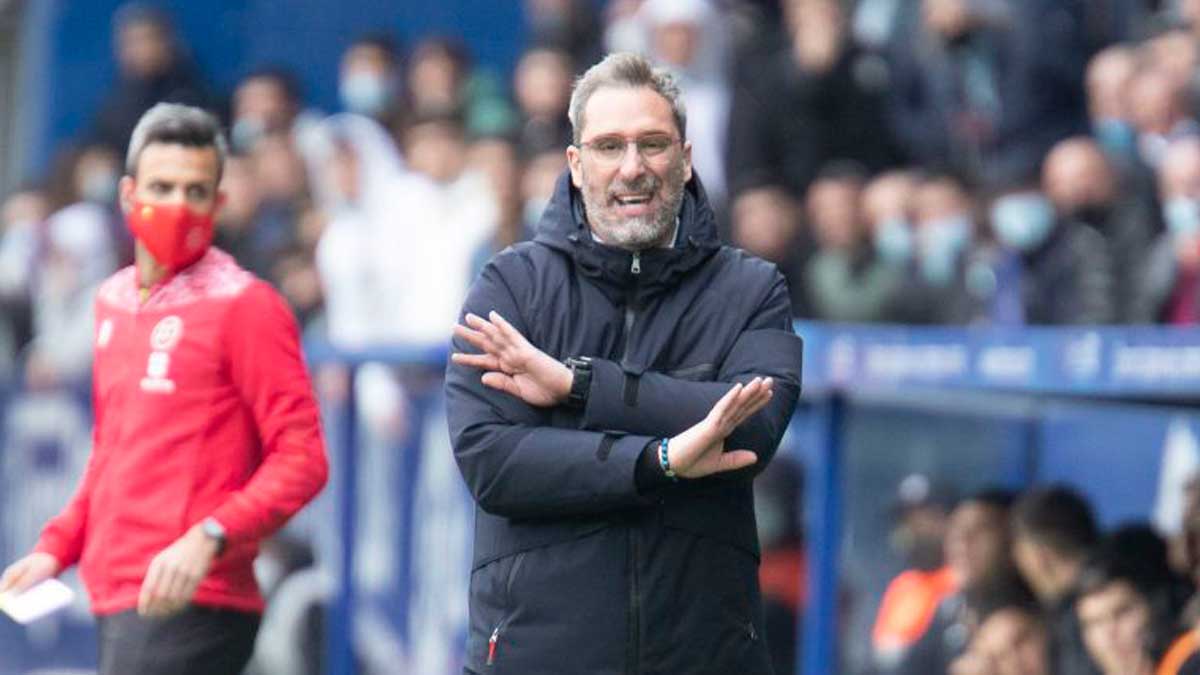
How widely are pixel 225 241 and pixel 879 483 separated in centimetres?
520

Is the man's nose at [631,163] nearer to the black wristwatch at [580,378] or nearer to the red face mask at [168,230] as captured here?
the black wristwatch at [580,378]

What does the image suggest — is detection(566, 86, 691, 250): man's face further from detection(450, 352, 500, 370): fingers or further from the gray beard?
detection(450, 352, 500, 370): fingers

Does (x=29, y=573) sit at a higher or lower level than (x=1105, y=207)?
lower

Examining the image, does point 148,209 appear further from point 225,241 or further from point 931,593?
point 225,241

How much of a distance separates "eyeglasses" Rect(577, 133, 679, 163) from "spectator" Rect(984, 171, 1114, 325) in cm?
468

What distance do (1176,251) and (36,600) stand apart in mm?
4559

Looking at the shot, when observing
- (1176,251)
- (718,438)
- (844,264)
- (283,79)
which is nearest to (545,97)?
(844,264)

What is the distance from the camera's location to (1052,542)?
29.2 feet

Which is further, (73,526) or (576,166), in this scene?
(73,526)

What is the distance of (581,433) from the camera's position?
5.27m

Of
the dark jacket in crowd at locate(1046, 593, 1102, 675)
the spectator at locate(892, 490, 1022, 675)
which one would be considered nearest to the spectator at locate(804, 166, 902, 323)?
the spectator at locate(892, 490, 1022, 675)

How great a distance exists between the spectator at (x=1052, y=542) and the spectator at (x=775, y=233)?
97.6 inches

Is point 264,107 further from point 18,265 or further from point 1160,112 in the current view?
point 1160,112

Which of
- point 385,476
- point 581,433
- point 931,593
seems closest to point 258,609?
point 581,433
